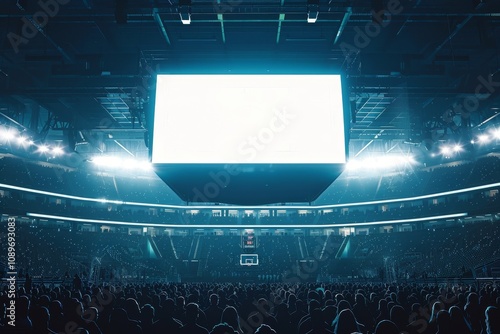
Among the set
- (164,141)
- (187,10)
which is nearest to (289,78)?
(164,141)

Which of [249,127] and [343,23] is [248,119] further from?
[343,23]

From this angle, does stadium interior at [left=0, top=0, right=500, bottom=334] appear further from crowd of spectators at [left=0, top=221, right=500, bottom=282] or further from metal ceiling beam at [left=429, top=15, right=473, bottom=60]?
crowd of spectators at [left=0, top=221, right=500, bottom=282]

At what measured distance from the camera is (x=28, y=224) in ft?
133

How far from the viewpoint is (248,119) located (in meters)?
6.02

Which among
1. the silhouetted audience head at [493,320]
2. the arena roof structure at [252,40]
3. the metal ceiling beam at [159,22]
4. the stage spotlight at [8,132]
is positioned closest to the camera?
the silhouetted audience head at [493,320]

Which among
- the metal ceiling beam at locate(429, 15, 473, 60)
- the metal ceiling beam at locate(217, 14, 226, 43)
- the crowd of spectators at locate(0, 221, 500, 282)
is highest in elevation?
the metal ceiling beam at locate(429, 15, 473, 60)

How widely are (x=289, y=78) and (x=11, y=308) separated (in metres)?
7.73

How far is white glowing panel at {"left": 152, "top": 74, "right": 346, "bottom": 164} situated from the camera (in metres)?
5.94

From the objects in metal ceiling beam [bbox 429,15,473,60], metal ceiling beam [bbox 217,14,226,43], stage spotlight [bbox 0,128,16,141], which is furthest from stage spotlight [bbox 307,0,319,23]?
stage spotlight [bbox 0,128,16,141]

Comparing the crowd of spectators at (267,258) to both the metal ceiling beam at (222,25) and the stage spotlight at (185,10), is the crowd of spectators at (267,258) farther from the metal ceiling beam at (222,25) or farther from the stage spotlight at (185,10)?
the stage spotlight at (185,10)

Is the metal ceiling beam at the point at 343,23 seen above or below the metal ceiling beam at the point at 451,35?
below

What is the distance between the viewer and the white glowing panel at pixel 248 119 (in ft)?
19.5

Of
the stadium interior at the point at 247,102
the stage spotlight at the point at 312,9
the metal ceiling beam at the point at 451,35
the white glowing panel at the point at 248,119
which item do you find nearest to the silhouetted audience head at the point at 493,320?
the stadium interior at the point at 247,102

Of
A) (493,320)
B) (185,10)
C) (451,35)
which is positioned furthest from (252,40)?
(493,320)
